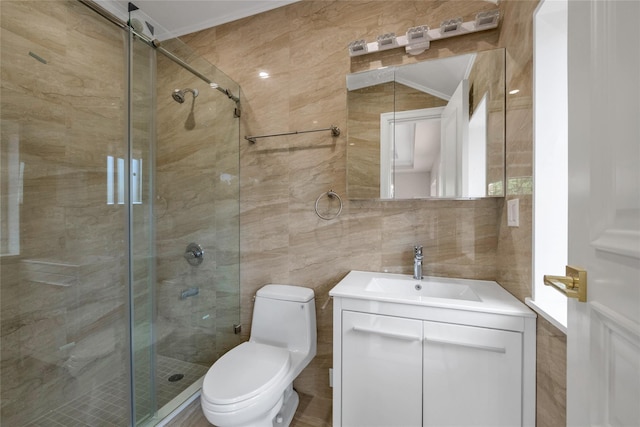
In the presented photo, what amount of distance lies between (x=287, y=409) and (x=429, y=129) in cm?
185

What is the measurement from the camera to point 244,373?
127cm

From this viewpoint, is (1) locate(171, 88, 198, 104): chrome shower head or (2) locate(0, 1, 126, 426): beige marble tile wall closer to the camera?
(2) locate(0, 1, 126, 426): beige marble tile wall

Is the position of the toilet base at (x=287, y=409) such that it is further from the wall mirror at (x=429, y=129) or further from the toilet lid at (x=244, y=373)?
the wall mirror at (x=429, y=129)

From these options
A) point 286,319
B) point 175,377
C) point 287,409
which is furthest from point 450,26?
point 175,377

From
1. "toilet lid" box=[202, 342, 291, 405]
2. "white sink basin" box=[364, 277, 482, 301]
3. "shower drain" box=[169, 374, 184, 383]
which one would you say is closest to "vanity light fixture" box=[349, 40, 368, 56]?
"white sink basin" box=[364, 277, 482, 301]

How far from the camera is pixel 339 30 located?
5.54ft

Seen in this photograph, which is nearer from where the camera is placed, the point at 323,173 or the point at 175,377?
the point at 175,377

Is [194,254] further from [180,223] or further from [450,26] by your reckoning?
[450,26]

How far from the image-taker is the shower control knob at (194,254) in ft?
5.53

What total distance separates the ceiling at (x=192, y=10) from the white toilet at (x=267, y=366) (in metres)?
1.94

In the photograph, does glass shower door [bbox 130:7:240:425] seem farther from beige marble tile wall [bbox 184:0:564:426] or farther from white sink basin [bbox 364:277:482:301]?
white sink basin [bbox 364:277:482:301]

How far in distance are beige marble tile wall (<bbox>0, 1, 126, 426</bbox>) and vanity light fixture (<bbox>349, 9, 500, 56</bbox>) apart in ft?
4.32

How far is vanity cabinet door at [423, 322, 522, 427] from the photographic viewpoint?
1.05m

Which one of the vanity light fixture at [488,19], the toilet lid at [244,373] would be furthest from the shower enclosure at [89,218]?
the vanity light fixture at [488,19]
